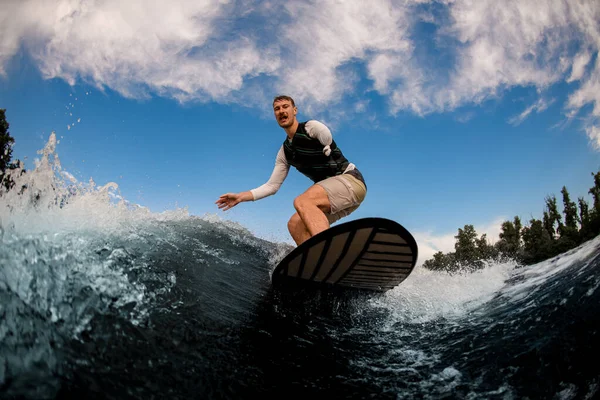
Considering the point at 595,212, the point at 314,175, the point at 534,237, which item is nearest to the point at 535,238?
the point at 534,237

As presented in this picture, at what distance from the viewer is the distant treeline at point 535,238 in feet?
72.2

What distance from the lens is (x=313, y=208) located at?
360 centimetres

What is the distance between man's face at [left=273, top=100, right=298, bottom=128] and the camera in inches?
157

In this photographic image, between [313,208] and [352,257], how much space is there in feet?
2.17

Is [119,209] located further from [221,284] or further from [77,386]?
[77,386]

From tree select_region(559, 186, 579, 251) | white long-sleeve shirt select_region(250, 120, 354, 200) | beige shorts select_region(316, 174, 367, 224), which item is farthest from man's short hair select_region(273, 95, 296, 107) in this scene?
tree select_region(559, 186, 579, 251)

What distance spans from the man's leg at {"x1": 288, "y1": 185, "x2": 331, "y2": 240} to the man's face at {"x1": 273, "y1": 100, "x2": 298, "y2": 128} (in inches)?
34.4

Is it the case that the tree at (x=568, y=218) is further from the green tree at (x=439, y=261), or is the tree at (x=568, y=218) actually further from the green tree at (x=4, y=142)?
the green tree at (x=4, y=142)

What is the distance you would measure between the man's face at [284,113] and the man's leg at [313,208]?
873mm

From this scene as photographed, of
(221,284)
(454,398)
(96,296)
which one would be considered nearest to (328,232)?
(221,284)

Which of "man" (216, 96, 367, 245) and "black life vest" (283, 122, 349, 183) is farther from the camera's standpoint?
"black life vest" (283, 122, 349, 183)

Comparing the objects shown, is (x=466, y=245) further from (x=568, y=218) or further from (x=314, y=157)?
(x=314, y=157)

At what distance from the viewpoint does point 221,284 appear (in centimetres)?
348

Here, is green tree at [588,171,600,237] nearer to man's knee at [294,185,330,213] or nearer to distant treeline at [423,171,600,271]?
distant treeline at [423,171,600,271]
